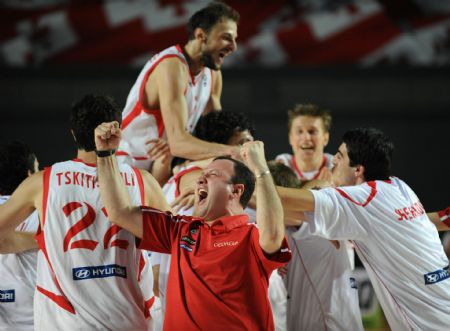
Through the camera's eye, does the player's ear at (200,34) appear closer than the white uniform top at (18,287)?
No

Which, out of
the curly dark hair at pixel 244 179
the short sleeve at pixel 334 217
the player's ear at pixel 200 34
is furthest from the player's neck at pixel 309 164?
the curly dark hair at pixel 244 179

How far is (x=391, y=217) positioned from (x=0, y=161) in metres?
2.42

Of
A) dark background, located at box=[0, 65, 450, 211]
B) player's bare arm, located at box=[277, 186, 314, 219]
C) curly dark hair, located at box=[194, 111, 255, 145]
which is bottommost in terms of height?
player's bare arm, located at box=[277, 186, 314, 219]

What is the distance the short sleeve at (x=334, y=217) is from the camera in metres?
3.85

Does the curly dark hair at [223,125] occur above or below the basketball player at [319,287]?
above

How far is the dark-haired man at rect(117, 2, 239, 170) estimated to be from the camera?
507 centimetres

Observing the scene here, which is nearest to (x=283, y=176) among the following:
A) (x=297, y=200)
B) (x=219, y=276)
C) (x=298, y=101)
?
(x=297, y=200)

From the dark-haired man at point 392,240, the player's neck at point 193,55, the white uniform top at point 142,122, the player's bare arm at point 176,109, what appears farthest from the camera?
the player's neck at point 193,55

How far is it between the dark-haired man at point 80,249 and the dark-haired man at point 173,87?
1509 millimetres

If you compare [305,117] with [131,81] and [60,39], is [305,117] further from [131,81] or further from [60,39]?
[60,39]

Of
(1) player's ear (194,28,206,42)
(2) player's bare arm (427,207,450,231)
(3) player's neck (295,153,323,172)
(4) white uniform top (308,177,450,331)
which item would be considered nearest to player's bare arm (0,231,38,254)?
(4) white uniform top (308,177,450,331)

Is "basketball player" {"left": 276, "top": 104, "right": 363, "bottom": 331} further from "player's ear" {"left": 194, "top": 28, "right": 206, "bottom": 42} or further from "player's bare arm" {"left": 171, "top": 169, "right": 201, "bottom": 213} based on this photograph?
"player's ear" {"left": 194, "top": 28, "right": 206, "bottom": 42}

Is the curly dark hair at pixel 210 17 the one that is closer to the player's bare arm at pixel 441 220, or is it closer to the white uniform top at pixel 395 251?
the white uniform top at pixel 395 251

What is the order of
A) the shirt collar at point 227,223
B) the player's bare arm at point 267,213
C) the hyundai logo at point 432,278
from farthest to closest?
1. the hyundai logo at point 432,278
2. the shirt collar at point 227,223
3. the player's bare arm at point 267,213
